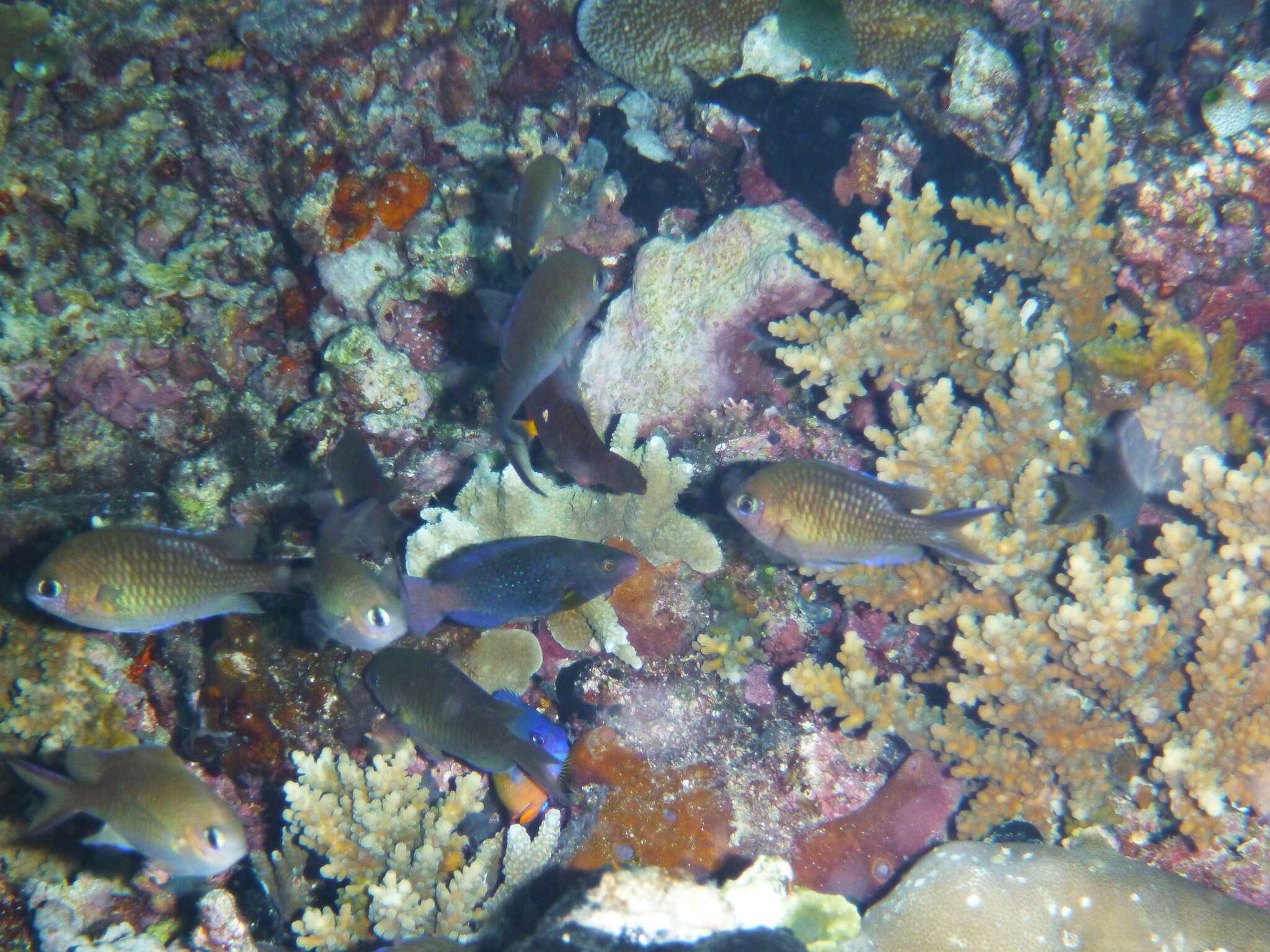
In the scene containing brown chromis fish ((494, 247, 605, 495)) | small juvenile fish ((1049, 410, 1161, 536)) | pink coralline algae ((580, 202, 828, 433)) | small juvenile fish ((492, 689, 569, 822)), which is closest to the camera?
brown chromis fish ((494, 247, 605, 495))

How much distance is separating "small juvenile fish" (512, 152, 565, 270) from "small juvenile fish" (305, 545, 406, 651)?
1.66 m

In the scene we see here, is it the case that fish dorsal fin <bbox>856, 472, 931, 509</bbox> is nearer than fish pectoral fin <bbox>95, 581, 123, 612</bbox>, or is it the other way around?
fish dorsal fin <bbox>856, 472, 931, 509</bbox>

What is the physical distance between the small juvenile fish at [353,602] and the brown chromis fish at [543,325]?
30.8 inches

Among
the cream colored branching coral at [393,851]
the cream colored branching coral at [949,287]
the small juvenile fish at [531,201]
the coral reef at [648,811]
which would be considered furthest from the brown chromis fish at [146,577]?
the cream colored branching coral at [949,287]

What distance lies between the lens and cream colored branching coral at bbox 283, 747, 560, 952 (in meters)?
3.40

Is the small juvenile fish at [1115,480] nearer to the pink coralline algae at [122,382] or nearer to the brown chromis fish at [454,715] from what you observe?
the brown chromis fish at [454,715]

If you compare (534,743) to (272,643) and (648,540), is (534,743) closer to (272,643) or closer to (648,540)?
(648,540)

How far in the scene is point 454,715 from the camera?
3.04 meters

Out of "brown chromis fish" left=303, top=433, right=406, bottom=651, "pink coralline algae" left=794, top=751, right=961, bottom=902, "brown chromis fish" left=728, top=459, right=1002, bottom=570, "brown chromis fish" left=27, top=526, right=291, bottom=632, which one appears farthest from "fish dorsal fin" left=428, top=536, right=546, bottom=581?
"pink coralline algae" left=794, top=751, right=961, bottom=902

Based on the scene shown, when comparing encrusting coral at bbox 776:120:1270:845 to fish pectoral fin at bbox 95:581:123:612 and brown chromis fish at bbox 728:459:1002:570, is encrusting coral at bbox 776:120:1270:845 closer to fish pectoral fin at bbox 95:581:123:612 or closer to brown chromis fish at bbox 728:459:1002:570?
brown chromis fish at bbox 728:459:1002:570

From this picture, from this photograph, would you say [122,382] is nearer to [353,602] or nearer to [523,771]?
[353,602]

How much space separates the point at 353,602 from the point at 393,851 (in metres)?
1.67

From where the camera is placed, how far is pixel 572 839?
348 centimetres

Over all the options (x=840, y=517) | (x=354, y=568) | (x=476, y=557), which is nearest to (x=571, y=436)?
(x=476, y=557)
